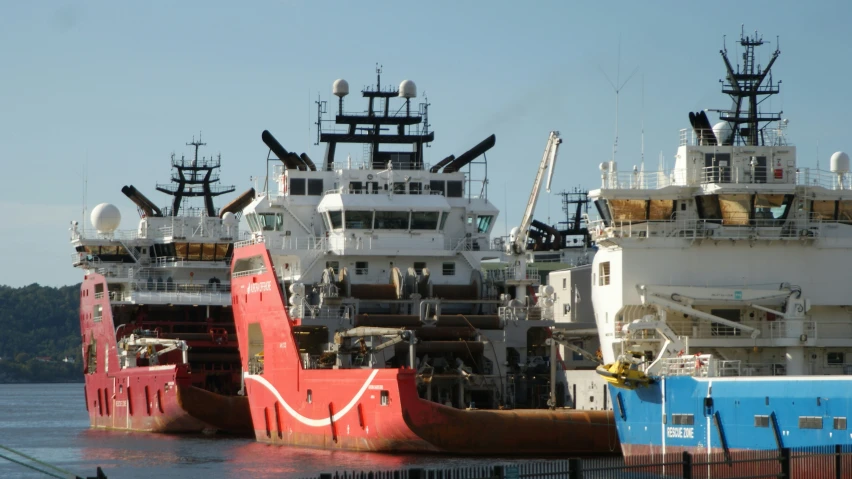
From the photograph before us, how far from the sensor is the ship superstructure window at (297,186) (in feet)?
162

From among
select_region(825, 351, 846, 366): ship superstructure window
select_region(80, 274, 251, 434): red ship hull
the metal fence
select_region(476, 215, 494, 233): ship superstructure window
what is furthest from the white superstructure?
select_region(80, 274, 251, 434): red ship hull

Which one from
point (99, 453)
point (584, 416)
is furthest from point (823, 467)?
point (99, 453)

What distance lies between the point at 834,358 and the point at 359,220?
1708 cm

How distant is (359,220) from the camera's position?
47.1 meters

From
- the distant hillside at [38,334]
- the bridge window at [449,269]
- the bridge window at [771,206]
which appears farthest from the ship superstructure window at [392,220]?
the distant hillside at [38,334]

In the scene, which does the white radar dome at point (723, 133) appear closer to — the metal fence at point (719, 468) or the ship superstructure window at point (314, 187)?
the metal fence at point (719, 468)

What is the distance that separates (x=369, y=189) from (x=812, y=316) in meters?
17.1

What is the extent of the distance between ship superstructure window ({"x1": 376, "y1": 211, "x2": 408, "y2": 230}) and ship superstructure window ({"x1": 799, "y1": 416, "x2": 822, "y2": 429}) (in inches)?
784

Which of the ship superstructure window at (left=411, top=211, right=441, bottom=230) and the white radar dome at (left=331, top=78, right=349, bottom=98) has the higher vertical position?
the white radar dome at (left=331, top=78, right=349, bottom=98)

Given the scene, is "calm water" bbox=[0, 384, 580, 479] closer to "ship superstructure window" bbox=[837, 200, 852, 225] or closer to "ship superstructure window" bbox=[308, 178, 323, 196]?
"ship superstructure window" bbox=[308, 178, 323, 196]

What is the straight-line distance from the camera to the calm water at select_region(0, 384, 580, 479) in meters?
38.1

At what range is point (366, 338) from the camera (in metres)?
42.6

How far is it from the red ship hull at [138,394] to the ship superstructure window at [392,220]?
10.7 meters

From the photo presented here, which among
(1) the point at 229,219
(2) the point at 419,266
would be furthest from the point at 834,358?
(1) the point at 229,219
